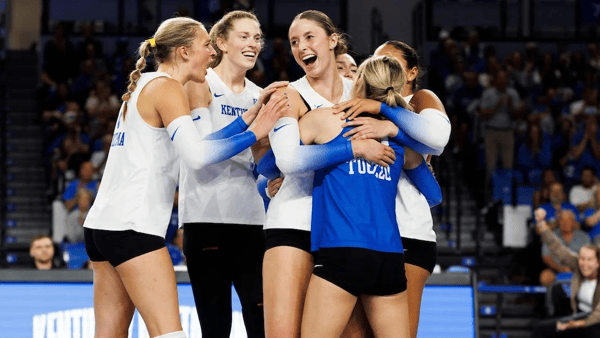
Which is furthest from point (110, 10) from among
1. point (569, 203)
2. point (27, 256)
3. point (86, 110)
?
point (569, 203)

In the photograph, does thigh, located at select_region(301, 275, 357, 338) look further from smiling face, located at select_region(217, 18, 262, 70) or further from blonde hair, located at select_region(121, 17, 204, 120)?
smiling face, located at select_region(217, 18, 262, 70)

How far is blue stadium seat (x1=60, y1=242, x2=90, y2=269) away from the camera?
9219 millimetres

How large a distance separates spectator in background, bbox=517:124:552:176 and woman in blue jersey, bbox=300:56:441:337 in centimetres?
979

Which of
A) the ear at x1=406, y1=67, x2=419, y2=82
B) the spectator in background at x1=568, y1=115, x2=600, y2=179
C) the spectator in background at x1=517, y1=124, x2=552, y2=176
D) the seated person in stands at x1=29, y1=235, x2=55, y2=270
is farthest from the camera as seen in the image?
the spectator in background at x1=517, y1=124, x2=552, y2=176

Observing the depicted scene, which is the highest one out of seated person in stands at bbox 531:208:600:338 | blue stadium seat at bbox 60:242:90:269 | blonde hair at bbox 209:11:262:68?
blonde hair at bbox 209:11:262:68

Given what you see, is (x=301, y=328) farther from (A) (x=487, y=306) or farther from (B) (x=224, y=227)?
(A) (x=487, y=306)

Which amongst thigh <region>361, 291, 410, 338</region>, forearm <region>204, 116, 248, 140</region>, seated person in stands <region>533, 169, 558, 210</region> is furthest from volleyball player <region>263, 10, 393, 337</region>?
seated person in stands <region>533, 169, 558, 210</region>

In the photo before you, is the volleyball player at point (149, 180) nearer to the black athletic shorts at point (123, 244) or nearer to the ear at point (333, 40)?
the black athletic shorts at point (123, 244)

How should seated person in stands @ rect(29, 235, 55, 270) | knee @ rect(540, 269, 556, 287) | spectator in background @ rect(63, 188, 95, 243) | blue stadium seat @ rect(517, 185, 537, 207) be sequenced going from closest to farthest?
seated person in stands @ rect(29, 235, 55, 270) < knee @ rect(540, 269, 556, 287) < spectator in background @ rect(63, 188, 95, 243) < blue stadium seat @ rect(517, 185, 537, 207)

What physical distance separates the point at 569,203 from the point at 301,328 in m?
8.67

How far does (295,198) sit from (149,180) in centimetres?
66

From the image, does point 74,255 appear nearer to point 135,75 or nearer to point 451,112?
point 135,75

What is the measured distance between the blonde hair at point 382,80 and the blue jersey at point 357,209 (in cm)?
23

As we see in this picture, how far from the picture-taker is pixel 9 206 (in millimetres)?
12883
